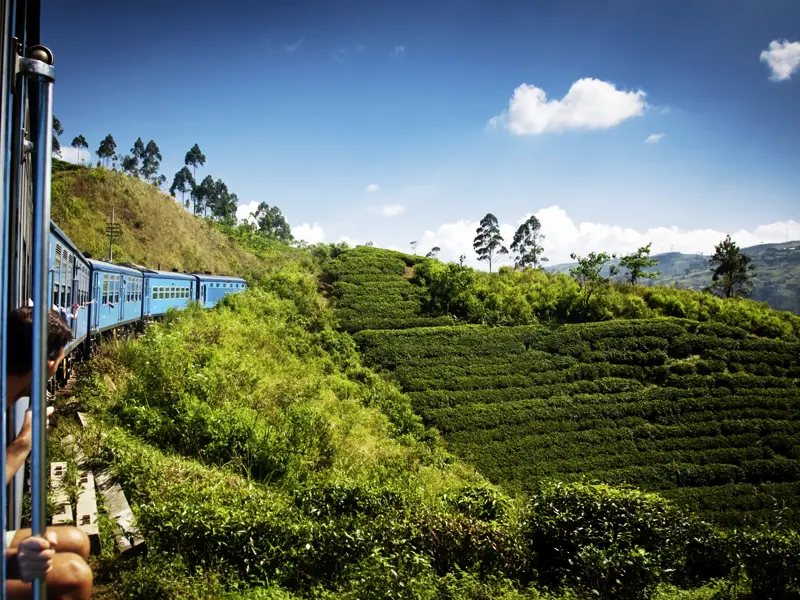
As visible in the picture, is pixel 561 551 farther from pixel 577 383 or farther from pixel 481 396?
pixel 577 383

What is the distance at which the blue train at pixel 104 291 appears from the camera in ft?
Result: 25.9

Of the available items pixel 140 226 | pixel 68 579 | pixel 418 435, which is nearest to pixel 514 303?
pixel 418 435

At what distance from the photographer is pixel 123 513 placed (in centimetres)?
507

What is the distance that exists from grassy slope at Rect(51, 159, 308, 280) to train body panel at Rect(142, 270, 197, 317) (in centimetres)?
758

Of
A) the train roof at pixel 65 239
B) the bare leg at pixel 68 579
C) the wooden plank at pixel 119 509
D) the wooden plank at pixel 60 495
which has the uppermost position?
the train roof at pixel 65 239

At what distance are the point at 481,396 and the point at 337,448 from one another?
9.46m

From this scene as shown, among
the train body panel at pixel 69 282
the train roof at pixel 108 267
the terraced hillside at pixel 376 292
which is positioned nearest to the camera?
the train body panel at pixel 69 282

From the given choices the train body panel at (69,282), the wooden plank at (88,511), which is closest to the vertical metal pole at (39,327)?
the wooden plank at (88,511)

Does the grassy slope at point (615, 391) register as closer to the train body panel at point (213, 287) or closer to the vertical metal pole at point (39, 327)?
the train body panel at point (213, 287)

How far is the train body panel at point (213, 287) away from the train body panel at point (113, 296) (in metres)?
4.11

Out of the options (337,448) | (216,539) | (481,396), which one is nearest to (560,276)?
(481,396)

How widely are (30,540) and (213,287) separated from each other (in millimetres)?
20549

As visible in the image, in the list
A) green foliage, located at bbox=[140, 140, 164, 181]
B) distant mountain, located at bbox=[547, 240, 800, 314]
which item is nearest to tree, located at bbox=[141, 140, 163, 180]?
green foliage, located at bbox=[140, 140, 164, 181]

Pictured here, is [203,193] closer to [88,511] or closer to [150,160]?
[150,160]
